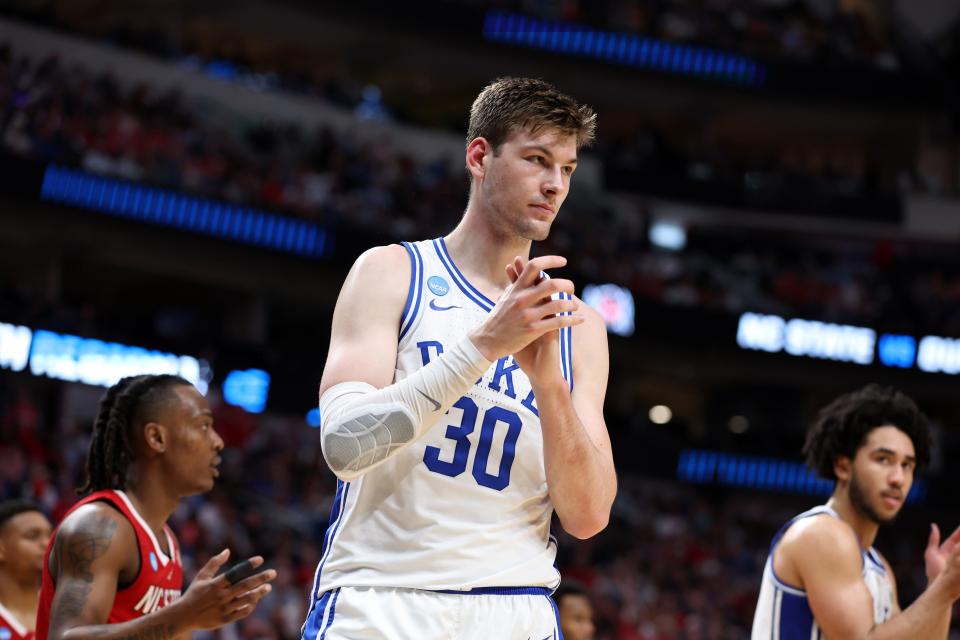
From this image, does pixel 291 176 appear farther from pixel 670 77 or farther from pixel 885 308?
pixel 885 308

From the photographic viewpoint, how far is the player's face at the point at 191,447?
4828 mm

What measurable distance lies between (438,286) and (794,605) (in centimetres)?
236

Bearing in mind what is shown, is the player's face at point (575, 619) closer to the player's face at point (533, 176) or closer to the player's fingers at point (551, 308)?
the player's face at point (533, 176)

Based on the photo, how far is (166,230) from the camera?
20000 millimetres

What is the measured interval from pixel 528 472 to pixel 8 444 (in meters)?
12.7

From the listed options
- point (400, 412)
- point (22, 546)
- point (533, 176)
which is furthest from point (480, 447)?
point (22, 546)

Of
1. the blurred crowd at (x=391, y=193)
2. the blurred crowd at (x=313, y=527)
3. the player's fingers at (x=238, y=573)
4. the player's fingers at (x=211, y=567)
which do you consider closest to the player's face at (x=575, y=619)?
the player's fingers at (x=211, y=567)

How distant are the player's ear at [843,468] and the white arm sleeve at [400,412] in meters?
2.73

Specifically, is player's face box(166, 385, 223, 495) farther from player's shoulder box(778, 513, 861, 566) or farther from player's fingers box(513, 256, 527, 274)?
player's shoulder box(778, 513, 861, 566)

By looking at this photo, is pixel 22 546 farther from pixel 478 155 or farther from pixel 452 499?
pixel 478 155

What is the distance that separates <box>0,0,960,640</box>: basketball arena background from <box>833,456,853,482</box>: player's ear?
8146 millimetres

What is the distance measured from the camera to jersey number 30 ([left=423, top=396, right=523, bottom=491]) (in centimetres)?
330

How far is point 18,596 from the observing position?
574 cm

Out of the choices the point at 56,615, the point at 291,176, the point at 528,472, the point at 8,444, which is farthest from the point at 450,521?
the point at 291,176
